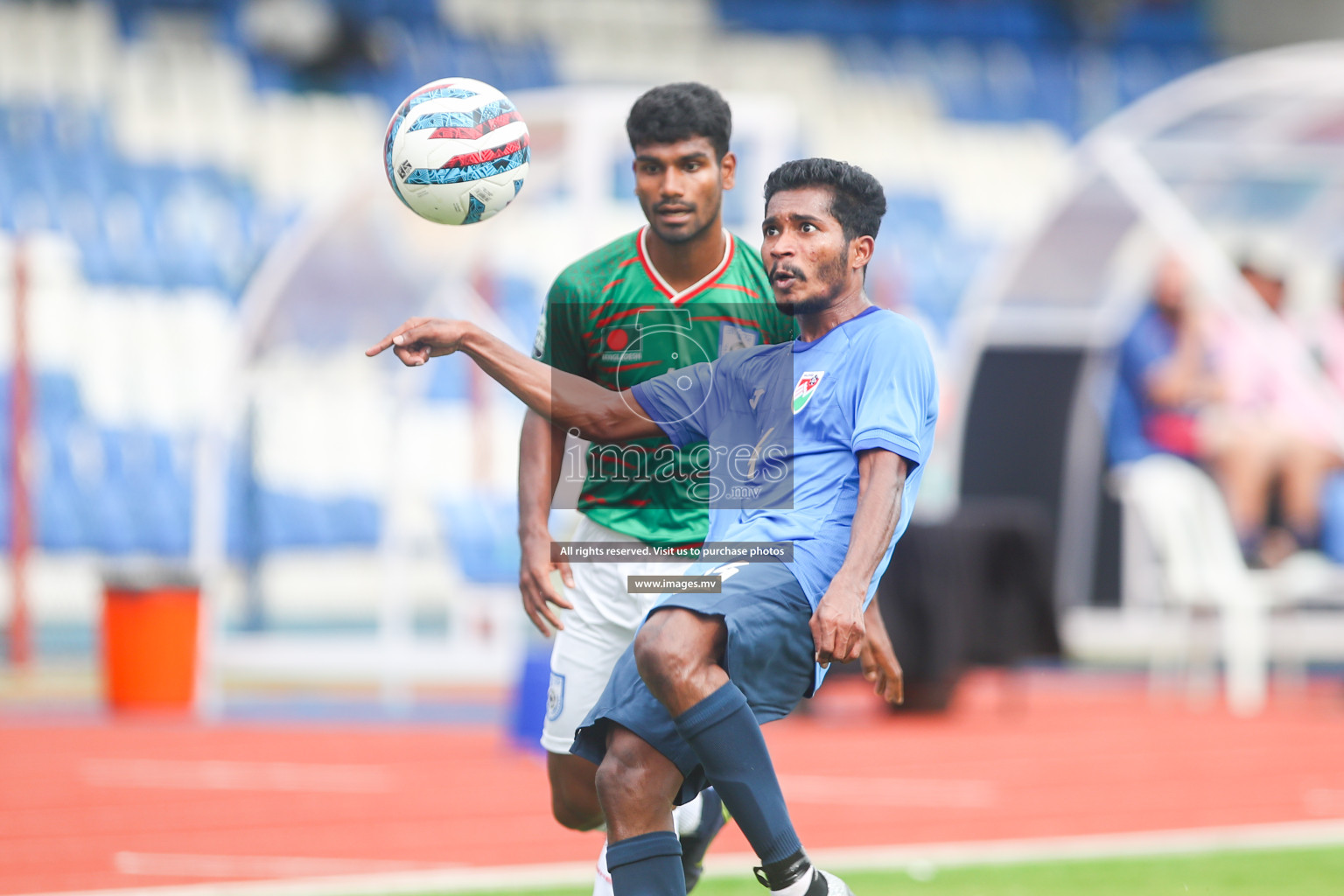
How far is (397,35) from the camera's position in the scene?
18.4 m

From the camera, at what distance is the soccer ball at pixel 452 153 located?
3859mm

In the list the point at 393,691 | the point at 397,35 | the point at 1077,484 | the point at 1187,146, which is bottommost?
the point at 393,691

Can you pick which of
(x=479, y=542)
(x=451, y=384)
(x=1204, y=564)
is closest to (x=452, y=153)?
(x=479, y=542)

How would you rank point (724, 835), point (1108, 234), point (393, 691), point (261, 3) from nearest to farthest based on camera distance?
point (724, 835)
point (393, 691)
point (1108, 234)
point (261, 3)

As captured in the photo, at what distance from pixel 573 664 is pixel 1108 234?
9.85 m

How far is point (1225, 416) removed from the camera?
13.4 meters

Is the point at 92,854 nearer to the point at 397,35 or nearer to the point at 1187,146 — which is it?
the point at 1187,146

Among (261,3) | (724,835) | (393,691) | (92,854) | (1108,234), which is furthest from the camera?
(261,3)

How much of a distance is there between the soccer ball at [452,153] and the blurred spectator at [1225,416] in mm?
10327

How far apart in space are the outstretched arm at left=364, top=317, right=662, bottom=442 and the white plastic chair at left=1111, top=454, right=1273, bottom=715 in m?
8.57

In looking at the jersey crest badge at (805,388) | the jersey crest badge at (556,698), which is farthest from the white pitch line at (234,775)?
the jersey crest badge at (805,388)

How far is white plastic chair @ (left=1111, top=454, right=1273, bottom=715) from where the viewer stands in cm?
1186

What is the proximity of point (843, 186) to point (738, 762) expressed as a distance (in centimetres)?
129

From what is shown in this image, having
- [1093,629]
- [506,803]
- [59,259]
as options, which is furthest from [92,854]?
[1093,629]
